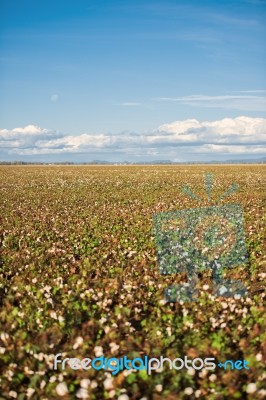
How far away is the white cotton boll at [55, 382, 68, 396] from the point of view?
4820mm

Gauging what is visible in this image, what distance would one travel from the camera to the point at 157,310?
23.3 feet

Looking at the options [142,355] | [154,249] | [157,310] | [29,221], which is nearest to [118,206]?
[29,221]

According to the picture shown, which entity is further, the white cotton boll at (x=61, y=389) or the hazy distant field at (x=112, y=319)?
the hazy distant field at (x=112, y=319)

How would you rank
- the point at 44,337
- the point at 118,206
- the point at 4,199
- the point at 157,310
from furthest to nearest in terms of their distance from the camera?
the point at 4,199, the point at 118,206, the point at 157,310, the point at 44,337

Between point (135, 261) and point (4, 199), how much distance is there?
1618 centimetres

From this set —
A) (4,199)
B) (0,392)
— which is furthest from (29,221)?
(0,392)

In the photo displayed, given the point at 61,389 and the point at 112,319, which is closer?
the point at 61,389

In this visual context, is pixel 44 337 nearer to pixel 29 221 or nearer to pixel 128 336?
pixel 128 336

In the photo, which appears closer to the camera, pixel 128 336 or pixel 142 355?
pixel 142 355

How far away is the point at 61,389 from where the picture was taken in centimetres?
485

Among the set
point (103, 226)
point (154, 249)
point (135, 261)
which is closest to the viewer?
point (135, 261)

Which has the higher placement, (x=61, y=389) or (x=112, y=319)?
(x=112, y=319)

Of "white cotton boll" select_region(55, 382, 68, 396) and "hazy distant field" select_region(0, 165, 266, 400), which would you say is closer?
"white cotton boll" select_region(55, 382, 68, 396)

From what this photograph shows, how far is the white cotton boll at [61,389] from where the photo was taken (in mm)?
4820
